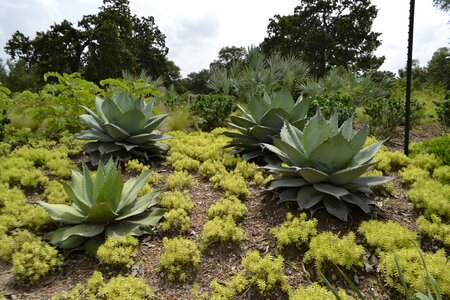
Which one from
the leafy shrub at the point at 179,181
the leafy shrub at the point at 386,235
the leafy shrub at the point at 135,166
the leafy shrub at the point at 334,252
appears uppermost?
the leafy shrub at the point at 135,166

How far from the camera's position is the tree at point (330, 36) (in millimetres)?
28536

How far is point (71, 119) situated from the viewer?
5691 mm

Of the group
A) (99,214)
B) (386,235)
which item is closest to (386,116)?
(386,235)

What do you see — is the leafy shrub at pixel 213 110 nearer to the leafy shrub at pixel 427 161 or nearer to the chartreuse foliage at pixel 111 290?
the leafy shrub at pixel 427 161

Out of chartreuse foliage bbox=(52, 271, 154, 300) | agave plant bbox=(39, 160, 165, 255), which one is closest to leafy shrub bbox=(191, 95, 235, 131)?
agave plant bbox=(39, 160, 165, 255)

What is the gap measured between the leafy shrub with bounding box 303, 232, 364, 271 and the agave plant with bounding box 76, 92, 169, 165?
8.77 feet

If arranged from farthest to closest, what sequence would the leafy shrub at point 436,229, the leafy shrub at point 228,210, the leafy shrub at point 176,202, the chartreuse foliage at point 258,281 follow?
the leafy shrub at point 176,202 < the leafy shrub at point 228,210 < the leafy shrub at point 436,229 < the chartreuse foliage at point 258,281

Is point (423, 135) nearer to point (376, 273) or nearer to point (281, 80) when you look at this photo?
point (376, 273)

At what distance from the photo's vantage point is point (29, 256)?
2.54 metres

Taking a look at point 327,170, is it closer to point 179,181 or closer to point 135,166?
point 179,181

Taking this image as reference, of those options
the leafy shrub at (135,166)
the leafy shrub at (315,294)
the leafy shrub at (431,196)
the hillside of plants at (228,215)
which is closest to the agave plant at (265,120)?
the hillside of plants at (228,215)

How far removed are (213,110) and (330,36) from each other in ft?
81.5

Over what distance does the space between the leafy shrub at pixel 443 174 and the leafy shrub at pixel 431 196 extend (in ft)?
0.46

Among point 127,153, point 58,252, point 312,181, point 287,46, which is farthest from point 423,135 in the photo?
point 287,46
